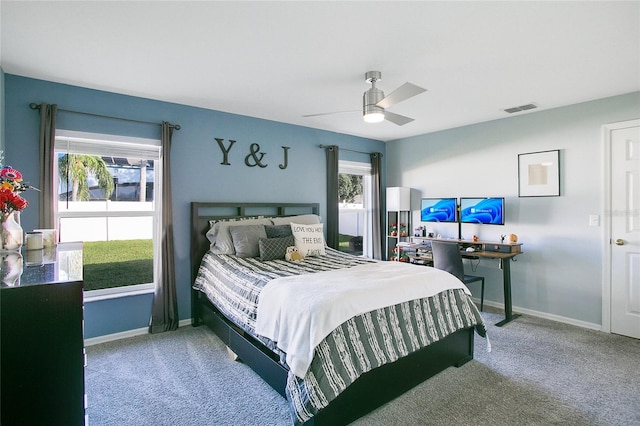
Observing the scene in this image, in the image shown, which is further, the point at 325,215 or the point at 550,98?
the point at 325,215

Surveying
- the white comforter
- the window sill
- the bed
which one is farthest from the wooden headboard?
the white comforter

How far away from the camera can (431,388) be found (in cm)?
246

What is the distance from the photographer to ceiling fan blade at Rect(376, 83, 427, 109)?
237 cm

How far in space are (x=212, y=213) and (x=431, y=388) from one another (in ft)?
9.54

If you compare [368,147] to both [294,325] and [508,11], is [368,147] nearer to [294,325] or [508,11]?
[508,11]

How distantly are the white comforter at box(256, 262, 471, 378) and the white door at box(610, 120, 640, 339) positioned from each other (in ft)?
6.82

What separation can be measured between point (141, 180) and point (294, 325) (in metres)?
2.78

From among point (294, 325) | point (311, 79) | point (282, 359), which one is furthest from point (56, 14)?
point (282, 359)

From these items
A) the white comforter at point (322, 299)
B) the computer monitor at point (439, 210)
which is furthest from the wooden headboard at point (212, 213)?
the computer monitor at point (439, 210)

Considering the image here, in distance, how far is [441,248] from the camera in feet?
13.1

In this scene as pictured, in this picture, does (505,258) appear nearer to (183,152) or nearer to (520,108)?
(520,108)

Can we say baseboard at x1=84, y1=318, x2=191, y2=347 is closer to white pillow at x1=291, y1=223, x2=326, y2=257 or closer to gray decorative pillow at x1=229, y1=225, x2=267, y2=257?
gray decorative pillow at x1=229, y1=225, x2=267, y2=257

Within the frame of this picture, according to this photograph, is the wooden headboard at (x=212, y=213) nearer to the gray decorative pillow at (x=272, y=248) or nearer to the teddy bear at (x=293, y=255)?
the gray decorative pillow at (x=272, y=248)

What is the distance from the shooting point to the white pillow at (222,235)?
361cm
